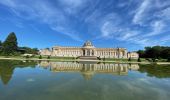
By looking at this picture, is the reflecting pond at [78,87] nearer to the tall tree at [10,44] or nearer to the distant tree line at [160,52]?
the tall tree at [10,44]

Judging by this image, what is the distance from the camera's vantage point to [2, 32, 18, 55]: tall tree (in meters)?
72.3

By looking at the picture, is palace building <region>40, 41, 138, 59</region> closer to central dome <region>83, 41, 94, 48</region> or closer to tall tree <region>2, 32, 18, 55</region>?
central dome <region>83, 41, 94, 48</region>

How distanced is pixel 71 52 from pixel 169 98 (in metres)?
112

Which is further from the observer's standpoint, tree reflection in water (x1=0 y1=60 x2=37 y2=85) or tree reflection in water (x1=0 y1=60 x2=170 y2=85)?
tree reflection in water (x1=0 y1=60 x2=170 y2=85)

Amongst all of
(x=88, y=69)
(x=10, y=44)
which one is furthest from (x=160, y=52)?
(x=88, y=69)

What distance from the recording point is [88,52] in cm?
11819

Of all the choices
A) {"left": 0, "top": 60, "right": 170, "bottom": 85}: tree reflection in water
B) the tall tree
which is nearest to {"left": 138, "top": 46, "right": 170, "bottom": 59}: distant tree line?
{"left": 0, "top": 60, "right": 170, "bottom": 85}: tree reflection in water

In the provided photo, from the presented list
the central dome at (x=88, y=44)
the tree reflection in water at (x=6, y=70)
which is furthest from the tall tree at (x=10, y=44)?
the central dome at (x=88, y=44)

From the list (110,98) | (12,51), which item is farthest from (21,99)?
(12,51)

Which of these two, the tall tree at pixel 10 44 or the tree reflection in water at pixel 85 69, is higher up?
the tall tree at pixel 10 44

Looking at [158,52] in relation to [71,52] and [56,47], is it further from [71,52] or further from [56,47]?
[56,47]

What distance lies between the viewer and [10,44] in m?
73.1

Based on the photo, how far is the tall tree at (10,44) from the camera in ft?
237

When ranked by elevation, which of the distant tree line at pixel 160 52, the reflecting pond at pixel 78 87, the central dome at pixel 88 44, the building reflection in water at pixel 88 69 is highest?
the central dome at pixel 88 44
